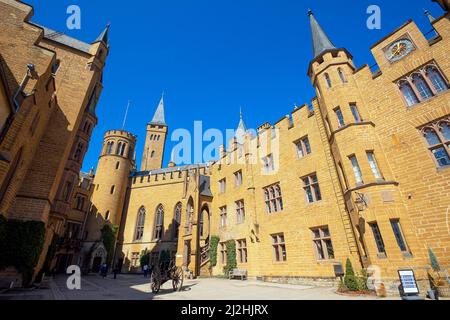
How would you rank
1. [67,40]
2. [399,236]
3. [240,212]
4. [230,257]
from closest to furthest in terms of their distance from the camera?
1. [399,236]
2. [230,257]
3. [240,212]
4. [67,40]

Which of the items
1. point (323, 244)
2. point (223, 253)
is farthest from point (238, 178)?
point (323, 244)

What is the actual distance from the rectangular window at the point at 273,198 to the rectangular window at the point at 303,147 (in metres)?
3.12

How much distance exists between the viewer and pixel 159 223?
36.0 meters

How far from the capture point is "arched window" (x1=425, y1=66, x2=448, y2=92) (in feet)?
34.4

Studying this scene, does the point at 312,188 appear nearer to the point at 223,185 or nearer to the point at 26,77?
the point at 223,185

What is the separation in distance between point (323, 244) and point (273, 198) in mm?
5157

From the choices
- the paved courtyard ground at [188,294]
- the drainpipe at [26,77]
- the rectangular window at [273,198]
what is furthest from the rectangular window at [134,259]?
the drainpipe at [26,77]

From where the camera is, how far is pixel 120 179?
37.4 meters

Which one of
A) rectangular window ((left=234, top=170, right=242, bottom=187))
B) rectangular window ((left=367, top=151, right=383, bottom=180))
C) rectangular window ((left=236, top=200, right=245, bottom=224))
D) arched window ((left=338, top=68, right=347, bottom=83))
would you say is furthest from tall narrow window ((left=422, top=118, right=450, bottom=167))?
rectangular window ((left=234, top=170, right=242, bottom=187))

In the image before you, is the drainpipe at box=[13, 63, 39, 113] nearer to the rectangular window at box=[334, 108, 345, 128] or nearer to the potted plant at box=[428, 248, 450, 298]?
the rectangular window at box=[334, 108, 345, 128]

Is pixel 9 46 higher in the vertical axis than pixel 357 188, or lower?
higher

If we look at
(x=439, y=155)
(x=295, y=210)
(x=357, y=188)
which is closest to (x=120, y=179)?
(x=295, y=210)
